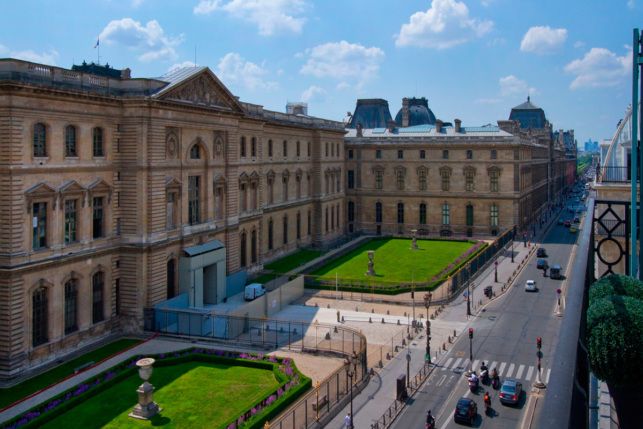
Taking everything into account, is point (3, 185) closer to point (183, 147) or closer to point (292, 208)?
point (183, 147)

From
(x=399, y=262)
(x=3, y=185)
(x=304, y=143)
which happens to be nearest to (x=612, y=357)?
(x=3, y=185)

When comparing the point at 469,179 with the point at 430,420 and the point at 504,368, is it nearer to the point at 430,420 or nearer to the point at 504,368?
the point at 504,368

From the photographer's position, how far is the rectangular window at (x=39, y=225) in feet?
115

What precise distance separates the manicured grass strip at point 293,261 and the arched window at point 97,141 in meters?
27.2

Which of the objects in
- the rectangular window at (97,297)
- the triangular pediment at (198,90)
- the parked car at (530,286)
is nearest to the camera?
the rectangular window at (97,297)

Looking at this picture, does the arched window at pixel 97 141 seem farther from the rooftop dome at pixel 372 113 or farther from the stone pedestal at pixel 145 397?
the rooftop dome at pixel 372 113

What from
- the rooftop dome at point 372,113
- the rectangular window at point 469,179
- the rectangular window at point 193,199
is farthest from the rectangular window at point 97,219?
the rooftop dome at point 372,113

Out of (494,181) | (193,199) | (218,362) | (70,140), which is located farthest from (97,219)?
(494,181)

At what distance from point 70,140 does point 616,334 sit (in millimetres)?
31904

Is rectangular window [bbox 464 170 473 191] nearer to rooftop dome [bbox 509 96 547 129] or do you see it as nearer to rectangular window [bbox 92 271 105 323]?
rectangular window [bbox 92 271 105 323]

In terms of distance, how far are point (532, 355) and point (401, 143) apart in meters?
58.7

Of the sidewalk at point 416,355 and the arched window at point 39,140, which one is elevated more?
the arched window at point 39,140

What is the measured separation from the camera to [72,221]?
3800cm

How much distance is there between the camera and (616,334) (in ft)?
67.8
